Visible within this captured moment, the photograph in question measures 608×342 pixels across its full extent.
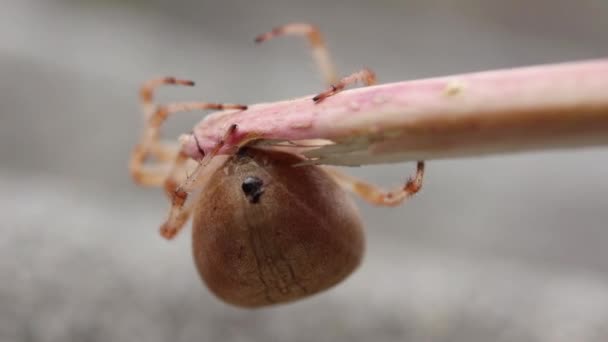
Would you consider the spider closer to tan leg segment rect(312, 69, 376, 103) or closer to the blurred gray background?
tan leg segment rect(312, 69, 376, 103)

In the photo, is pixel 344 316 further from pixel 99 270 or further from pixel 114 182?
pixel 114 182

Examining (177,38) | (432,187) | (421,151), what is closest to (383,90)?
(421,151)

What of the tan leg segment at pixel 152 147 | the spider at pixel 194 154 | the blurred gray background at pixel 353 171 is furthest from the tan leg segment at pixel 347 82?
the blurred gray background at pixel 353 171

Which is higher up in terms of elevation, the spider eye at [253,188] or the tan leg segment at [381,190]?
the tan leg segment at [381,190]

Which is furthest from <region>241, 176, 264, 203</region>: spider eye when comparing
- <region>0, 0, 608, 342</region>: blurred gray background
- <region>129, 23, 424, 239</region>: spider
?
<region>0, 0, 608, 342</region>: blurred gray background

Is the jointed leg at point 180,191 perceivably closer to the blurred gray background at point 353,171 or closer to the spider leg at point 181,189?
the spider leg at point 181,189
